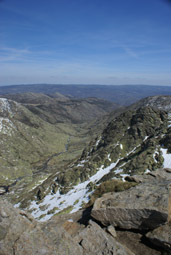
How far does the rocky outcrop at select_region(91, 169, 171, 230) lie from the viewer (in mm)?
15625

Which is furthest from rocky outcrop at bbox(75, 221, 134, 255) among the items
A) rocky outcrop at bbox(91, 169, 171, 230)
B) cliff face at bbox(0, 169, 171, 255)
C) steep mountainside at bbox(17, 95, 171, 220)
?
steep mountainside at bbox(17, 95, 171, 220)

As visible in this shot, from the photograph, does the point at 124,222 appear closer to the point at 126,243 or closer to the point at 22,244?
the point at 126,243

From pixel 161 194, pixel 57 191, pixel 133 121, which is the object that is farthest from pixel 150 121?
pixel 161 194

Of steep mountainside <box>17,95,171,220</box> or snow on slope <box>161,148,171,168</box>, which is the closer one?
snow on slope <box>161,148,171,168</box>

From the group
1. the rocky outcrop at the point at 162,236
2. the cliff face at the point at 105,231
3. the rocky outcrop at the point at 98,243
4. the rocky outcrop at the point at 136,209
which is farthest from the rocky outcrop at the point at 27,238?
the rocky outcrop at the point at 162,236

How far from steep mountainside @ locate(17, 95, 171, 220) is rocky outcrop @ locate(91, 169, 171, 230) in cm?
2577

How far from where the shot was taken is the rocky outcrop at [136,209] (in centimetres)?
1562

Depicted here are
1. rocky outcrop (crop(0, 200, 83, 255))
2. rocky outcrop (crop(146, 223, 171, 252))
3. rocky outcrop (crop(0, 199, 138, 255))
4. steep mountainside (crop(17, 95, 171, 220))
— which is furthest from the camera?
steep mountainside (crop(17, 95, 171, 220))

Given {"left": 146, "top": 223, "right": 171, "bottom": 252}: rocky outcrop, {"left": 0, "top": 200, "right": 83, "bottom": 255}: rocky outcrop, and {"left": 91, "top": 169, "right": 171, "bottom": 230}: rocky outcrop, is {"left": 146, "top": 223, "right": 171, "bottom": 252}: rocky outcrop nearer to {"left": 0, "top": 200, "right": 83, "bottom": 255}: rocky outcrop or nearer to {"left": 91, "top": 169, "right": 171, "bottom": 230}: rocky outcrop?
{"left": 91, "top": 169, "right": 171, "bottom": 230}: rocky outcrop

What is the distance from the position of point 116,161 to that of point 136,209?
53.3 m

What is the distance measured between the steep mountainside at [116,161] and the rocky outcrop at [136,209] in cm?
2577

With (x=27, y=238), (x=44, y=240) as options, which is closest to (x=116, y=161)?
(x=44, y=240)

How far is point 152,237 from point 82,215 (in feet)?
28.4

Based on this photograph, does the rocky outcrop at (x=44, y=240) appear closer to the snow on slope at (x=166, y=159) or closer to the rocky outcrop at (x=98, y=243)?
the rocky outcrop at (x=98, y=243)
